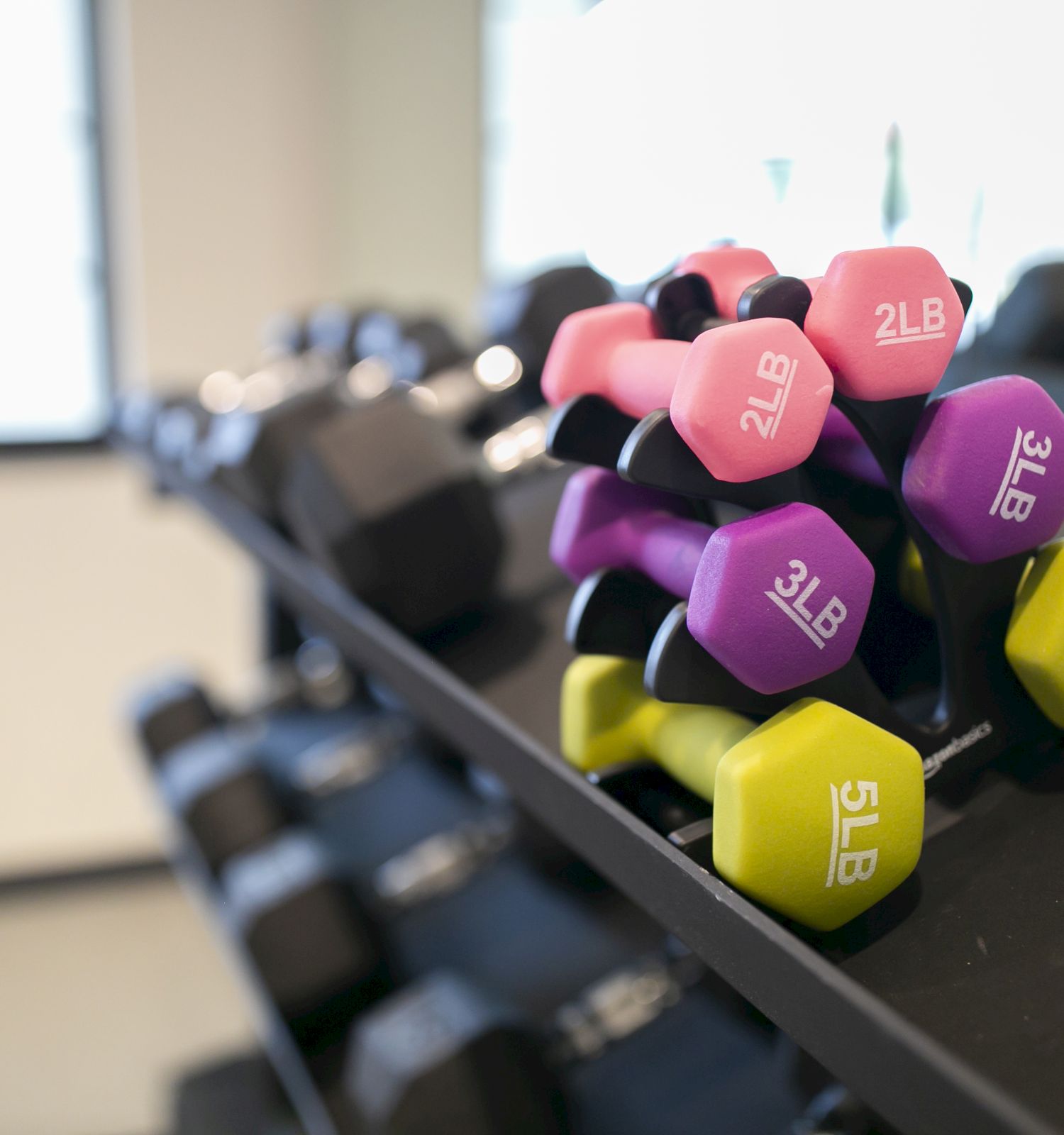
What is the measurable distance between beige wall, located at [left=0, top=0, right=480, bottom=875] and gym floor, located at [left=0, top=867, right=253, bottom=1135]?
0.14 m

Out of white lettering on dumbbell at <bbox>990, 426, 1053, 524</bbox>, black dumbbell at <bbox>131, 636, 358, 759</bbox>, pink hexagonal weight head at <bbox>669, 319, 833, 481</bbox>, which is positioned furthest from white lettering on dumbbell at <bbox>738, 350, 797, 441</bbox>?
black dumbbell at <bbox>131, 636, 358, 759</bbox>

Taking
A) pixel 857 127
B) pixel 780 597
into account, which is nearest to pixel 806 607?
pixel 780 597

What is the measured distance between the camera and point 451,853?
1.33 m

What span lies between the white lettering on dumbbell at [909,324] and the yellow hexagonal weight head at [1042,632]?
121mm

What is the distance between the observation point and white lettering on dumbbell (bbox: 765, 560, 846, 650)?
1.35ft

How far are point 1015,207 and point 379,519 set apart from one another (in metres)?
0.42

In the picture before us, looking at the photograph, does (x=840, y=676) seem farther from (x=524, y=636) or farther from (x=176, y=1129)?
(x=176, y=1129)

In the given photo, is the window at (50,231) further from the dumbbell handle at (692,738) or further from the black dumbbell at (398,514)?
the dumbbell handle at (692,738)

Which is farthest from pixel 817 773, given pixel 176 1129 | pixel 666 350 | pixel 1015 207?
pixel 176 1129

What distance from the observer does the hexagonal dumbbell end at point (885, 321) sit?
16.3 inches

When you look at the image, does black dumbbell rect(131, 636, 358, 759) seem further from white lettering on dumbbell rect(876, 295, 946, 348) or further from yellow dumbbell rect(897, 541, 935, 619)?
white lettering on dumbbell rect(876, 295, 946, 348)

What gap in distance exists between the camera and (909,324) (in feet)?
1.38

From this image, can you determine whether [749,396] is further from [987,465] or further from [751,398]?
[987,465]

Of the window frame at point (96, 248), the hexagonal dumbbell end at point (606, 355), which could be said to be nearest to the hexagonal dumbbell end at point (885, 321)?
the hexagonal dumbbell end at point (606, 355)
